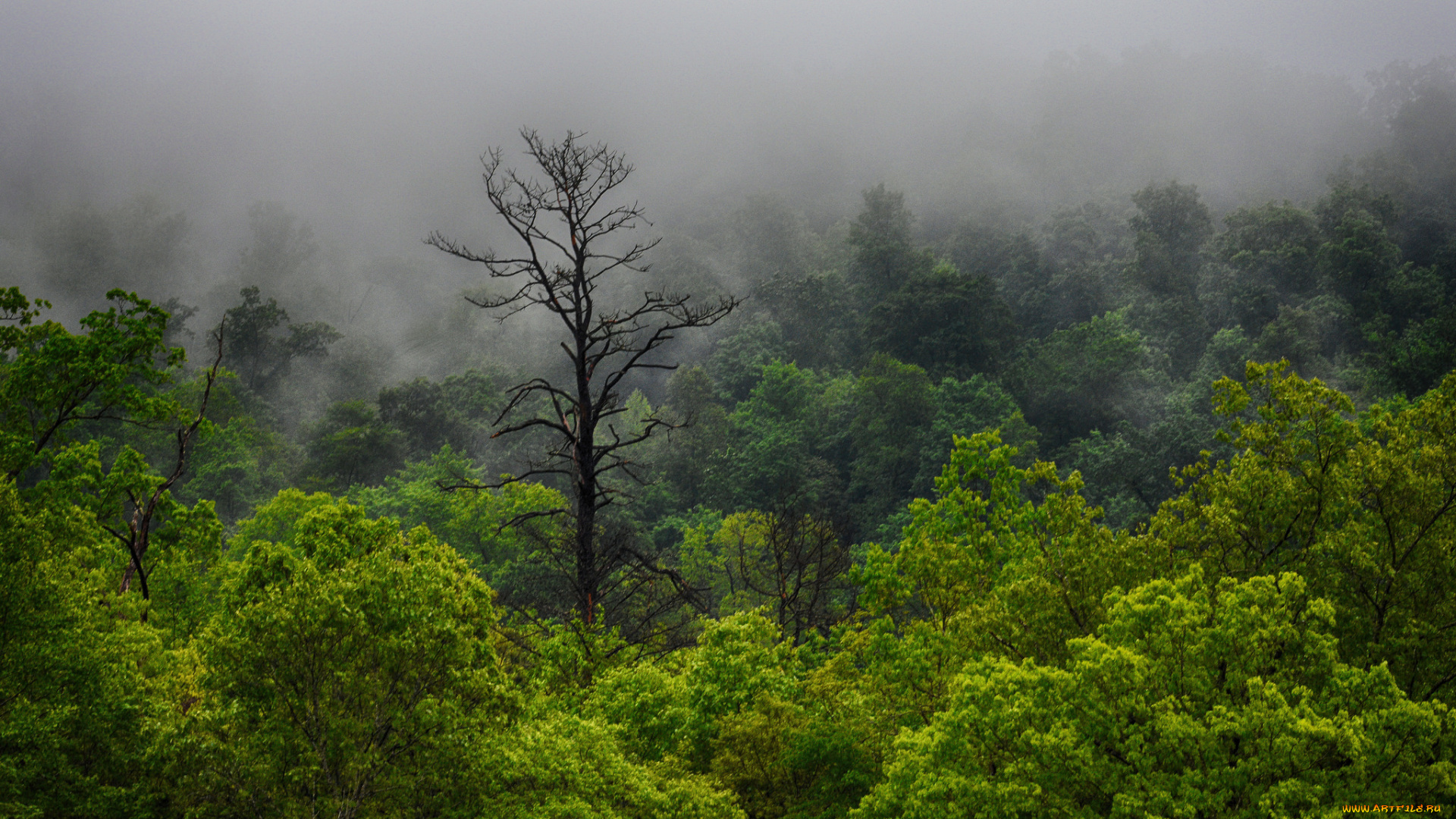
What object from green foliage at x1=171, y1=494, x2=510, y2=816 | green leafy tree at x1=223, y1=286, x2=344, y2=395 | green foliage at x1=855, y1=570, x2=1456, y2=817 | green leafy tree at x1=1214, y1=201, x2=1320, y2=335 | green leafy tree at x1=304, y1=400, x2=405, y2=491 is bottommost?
green foliage at x1=855, y1=570, x2=1456, y2=817

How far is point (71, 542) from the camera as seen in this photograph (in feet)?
52.8

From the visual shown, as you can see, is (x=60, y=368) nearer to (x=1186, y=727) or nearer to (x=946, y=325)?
(x=1186, y=727)

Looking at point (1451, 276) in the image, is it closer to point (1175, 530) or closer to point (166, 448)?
point (1175, 530)

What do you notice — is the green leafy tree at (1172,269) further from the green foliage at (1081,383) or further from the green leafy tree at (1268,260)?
the green foliage at (1081,383)

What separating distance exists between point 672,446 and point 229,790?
5695 centimetres

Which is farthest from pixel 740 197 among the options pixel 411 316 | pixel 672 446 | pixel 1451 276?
pixel 1451 276

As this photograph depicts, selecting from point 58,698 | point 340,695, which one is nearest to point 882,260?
point 58,698

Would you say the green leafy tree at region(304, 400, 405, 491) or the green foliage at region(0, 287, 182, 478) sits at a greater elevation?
the green leafy tree at region(304, 400, 405, 491)

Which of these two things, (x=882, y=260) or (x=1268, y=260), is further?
(x=882, y=260)

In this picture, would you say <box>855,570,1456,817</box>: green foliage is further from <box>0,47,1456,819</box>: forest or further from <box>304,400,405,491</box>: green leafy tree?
<box>304,400,405,491</box>: green leafy tree

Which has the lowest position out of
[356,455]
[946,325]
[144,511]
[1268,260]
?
[144,511]

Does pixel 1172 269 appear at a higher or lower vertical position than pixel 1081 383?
higher

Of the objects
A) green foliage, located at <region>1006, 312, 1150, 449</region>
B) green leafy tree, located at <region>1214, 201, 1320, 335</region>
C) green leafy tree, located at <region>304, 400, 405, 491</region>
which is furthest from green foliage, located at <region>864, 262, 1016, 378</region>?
green leafy tree, located at <region>304, 400, 405, 491</region>

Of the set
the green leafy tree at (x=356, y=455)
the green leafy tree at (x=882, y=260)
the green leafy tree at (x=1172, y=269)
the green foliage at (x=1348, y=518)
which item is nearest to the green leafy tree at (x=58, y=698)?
the green foliage at (x=1348, y=518)
